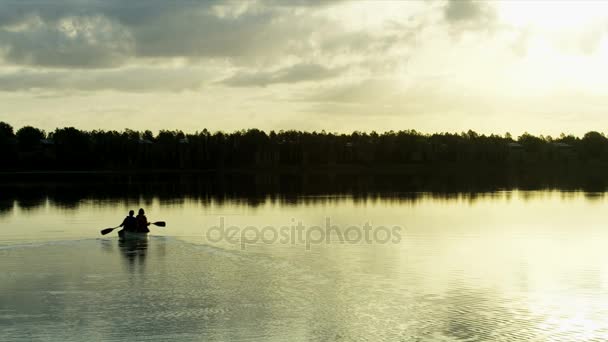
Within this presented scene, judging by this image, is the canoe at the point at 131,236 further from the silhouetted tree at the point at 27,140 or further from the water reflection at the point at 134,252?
the silhouetted tree at the point at 27,140

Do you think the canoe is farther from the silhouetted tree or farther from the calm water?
the silhouetted tree

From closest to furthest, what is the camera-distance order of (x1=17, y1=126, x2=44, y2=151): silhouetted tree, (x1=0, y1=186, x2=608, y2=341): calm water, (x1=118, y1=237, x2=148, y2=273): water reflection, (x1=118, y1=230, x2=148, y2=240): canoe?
1. (x1=0, y1=186, x2=608, y2=341): calm water
2. (x1=118, y1=237, x2=148, y2=273): water reflection
3. (x1=118, y1=230, x2=148, y2=240): canoe
4. (x1=17, y1=126, x2=44, y2=151): silhouetted tree

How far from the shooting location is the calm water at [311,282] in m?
20.3

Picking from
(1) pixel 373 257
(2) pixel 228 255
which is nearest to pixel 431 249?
(1) pixel 373 257

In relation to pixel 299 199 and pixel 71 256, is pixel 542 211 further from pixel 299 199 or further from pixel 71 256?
pixel 71 256

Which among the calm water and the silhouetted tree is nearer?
the calm water

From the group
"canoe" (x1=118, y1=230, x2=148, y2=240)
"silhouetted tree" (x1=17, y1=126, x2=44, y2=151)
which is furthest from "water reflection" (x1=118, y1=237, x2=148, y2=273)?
"silhouetted tree" (x1=17, y1=126, x2=44, y2=151)

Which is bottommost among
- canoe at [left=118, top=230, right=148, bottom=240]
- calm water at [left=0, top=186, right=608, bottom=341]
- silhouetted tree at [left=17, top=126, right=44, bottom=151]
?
calm water at [left=0, top=186, right=608, bottom=341]

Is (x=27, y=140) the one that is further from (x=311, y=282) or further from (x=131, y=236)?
(x=311, y=282)

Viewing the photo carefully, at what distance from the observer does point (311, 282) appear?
27.1 metres

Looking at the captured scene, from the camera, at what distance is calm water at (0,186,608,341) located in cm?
2033

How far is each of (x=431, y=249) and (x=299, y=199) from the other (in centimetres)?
3907

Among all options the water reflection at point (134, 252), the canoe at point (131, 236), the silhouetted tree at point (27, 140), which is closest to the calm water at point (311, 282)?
the water reflection at point (134, 252)

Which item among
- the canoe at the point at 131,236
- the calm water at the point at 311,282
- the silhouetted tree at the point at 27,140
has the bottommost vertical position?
the calm water at the point at 311,282
